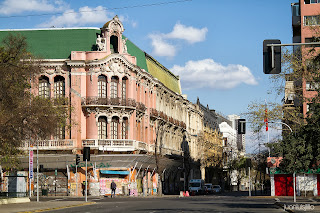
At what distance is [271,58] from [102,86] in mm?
48384

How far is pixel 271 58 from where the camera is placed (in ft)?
67.3

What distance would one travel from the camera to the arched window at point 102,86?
6775 centimetres

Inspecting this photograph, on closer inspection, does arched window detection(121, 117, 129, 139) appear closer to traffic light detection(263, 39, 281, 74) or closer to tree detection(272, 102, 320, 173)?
tree detection(272, 102, 320, 173)

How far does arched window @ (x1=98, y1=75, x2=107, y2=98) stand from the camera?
67750mm

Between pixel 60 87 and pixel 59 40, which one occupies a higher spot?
pixel 59 40

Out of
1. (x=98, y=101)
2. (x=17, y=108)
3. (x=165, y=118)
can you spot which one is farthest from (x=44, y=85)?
(x=17, y=108)

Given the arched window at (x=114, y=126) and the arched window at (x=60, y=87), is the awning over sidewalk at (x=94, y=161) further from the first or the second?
the arched window at (x=60, y=87)

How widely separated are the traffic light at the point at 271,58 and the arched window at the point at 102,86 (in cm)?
4782

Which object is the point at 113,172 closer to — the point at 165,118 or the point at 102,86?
the point at 102,86

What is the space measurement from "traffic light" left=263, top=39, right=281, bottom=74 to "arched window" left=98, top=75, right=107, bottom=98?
4782cm

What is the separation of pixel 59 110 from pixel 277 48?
2941 centimetres

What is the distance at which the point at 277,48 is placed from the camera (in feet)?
67.4

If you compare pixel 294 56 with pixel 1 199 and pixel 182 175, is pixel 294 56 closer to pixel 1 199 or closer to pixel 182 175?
pixel 1 199

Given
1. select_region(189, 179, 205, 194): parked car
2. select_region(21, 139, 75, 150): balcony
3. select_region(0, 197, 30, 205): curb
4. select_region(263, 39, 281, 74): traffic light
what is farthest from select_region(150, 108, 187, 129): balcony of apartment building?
select_region(263, 39, 281, 74): traffic light
